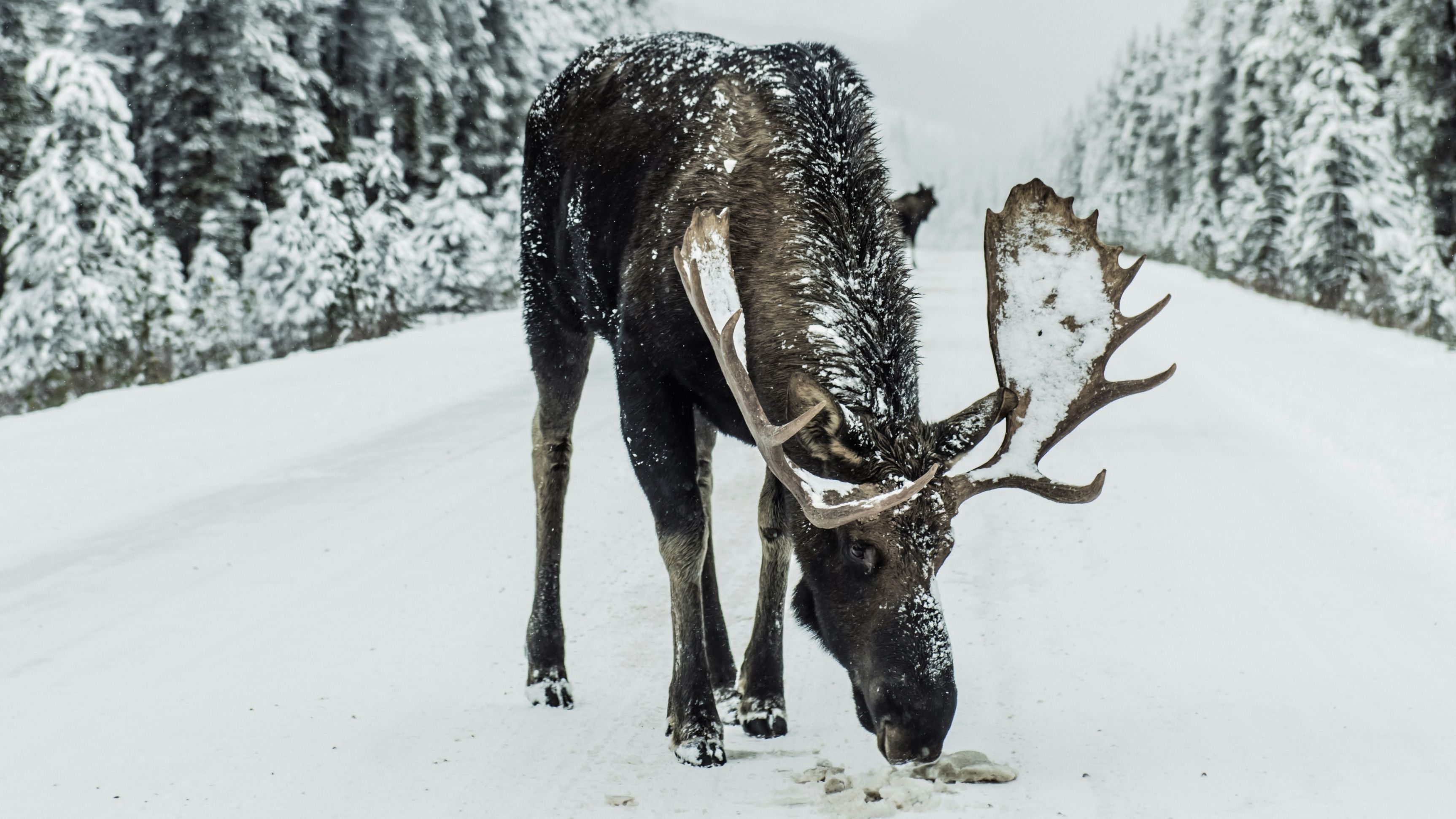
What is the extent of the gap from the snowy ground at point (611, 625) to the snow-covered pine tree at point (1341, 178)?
14.1m

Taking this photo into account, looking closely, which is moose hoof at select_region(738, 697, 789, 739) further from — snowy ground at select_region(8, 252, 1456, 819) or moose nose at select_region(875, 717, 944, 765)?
moose nose at select_region(875, 717, 944, 765)

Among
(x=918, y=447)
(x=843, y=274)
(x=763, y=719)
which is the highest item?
(x=843, y=274)

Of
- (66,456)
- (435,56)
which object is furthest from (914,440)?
(435,56)

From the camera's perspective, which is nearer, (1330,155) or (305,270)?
(305,270)

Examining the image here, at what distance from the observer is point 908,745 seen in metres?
2.96

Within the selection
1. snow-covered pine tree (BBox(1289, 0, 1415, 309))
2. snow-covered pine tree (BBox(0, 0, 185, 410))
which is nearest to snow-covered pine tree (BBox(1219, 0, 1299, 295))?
snow-covered pine tree (BBox(1289, 0, 1415, 309))

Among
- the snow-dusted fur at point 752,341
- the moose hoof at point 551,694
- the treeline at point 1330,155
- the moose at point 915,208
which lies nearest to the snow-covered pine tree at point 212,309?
the moose at point 915,208

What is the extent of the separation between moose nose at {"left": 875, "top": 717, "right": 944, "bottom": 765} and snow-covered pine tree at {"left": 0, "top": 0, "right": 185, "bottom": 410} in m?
14.2

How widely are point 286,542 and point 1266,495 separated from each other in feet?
18.1

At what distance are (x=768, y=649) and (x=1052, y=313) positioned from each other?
150 centimetres

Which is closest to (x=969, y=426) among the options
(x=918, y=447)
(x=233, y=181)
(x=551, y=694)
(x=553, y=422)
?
(x=918, y=447)

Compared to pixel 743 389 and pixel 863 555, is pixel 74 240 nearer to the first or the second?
pixel 743 389

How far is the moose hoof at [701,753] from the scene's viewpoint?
369cm

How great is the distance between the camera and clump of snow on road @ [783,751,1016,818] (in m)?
3.27
